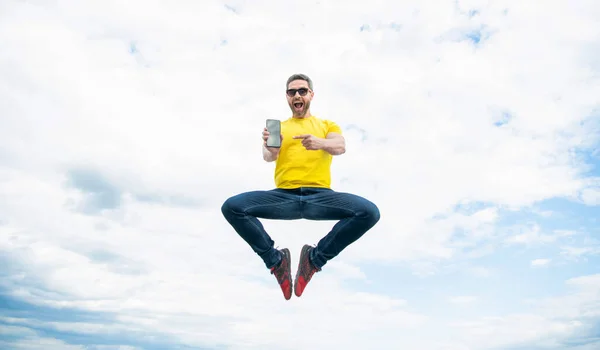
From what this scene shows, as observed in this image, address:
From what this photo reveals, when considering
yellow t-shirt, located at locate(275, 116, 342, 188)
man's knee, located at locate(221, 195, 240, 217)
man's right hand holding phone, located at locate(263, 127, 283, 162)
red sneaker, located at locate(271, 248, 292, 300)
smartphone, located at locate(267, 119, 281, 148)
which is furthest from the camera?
red sneaker, located at locate(271, 248, 292, 300)

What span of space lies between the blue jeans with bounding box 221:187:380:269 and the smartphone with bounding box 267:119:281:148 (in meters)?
Result: 0.81

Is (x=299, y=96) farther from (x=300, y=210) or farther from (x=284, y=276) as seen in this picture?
(x=284, y=276)


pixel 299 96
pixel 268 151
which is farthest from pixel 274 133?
pixel 299 96

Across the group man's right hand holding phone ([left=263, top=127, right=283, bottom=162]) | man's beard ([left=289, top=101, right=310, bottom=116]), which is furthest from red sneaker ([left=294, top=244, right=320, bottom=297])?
man's beard ([left=289, top=101, right=310, bottom=116])

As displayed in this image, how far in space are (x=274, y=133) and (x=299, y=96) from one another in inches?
38.8

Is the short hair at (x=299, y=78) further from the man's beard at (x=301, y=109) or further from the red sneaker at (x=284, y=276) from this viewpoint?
the red sneaker at (x=284, y=276)

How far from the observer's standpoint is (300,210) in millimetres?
7633

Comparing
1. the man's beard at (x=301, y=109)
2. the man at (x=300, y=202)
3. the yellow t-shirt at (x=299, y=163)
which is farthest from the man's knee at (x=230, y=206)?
the man's beard at (x=301, y=109)

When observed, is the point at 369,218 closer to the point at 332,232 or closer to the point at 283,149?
the point at 332,232

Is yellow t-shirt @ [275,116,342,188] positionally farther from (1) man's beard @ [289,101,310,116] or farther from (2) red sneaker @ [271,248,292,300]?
(2) red sneaker @ [271,248,292,300]

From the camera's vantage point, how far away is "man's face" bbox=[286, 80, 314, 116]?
8023 millimetres

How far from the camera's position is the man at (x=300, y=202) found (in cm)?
758

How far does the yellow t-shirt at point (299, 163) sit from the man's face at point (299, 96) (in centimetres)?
32

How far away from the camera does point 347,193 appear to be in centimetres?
775
